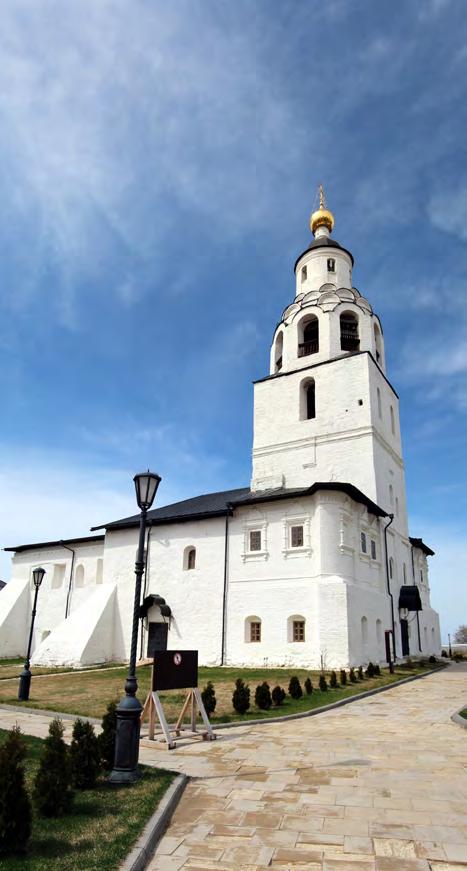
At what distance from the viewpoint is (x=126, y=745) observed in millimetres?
7195

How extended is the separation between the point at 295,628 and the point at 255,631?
6.89 feet

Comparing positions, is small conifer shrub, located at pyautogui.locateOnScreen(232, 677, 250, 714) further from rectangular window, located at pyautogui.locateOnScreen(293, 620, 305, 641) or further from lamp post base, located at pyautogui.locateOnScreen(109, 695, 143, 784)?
rectangular window, located at pyautogui.locateOnScreen(293, 620, 305, 641)

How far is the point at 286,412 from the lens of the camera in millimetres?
30453

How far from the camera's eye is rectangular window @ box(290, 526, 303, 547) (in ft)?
80.3

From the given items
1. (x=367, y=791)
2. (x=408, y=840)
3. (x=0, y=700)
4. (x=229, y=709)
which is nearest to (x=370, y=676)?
(x=229, y=709)

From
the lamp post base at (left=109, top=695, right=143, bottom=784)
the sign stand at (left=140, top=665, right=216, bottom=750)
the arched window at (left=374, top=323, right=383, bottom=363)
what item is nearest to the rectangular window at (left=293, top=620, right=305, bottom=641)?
the sign stand at (left=140, top=665, right=216, bottom=750)

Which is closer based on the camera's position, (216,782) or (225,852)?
(225,852)

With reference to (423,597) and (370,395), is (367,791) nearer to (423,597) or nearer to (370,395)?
(370,395)

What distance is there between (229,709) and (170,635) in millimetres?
14006

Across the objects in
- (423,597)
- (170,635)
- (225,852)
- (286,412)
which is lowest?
(225,852)

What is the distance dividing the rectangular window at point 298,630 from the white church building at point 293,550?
42mm

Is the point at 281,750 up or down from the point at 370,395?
down

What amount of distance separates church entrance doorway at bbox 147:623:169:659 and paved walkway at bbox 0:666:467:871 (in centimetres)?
1646

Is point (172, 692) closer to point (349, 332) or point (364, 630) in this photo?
point (364, 630)
